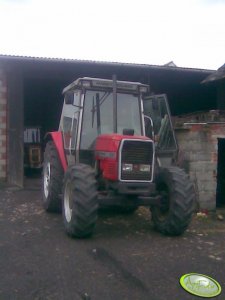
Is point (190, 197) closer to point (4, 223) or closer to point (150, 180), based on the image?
point (150, 180)

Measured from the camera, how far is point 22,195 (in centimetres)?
969

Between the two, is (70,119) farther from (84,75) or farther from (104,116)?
(84,75)

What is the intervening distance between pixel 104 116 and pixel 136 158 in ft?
3.71

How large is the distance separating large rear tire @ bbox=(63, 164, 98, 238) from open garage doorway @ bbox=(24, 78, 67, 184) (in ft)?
21.6

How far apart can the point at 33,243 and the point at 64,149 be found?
2.17 metres

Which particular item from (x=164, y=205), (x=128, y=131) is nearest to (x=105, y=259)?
(x=164, y=205)

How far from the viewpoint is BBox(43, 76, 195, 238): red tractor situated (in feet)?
18.7

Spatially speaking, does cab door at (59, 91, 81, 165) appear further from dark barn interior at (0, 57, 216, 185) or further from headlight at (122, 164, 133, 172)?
dark barn interior at (0, 57, 216, 185)

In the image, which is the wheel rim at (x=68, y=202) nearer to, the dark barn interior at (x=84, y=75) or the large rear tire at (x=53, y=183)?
the large rear tire at (x=53, y=183)

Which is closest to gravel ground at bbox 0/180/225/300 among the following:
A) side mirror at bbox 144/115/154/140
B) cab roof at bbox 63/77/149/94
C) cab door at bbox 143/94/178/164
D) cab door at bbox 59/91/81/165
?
cab door at bbox 59/91/81/165

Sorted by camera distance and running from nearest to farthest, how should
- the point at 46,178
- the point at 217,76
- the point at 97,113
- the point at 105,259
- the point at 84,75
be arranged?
the point at 105,259, the point at 97,113, the point at 46,178, the point at 217,76, the point at 84,75

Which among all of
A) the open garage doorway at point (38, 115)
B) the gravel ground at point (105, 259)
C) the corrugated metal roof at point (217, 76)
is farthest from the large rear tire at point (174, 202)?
the open garage doorway at point (38, 115)

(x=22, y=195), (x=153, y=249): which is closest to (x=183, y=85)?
(x=22, y=195)

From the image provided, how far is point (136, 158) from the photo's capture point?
5895mm
